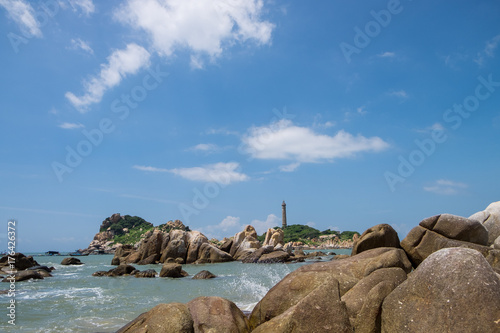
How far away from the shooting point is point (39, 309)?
56.4ft

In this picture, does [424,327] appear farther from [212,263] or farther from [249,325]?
[212,263]

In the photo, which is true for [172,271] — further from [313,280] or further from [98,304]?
[313,280]

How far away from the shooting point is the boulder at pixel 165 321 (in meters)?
8.08

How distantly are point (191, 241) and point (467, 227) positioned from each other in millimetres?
44159

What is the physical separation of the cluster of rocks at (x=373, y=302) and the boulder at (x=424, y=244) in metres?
1.00

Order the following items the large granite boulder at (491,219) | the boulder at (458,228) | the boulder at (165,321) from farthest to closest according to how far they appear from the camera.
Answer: the large granite boulder at (491,219) → the boulder at (458,228) → the boulder at (165,321)

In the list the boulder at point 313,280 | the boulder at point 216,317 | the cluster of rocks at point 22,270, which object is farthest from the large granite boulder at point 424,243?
the cluster of rocks at point 22,270

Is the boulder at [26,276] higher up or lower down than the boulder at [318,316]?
lower down

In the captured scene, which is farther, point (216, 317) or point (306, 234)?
point (306, 234)

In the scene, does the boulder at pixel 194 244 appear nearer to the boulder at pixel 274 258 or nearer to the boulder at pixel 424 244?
the boulder at pixel 274 258

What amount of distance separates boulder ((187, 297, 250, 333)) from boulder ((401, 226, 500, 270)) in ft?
24.2

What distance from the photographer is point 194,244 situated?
175 ft

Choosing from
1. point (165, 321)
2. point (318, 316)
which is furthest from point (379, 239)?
point (165, 321)

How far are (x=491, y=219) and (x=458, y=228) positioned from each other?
4445 millimetres
